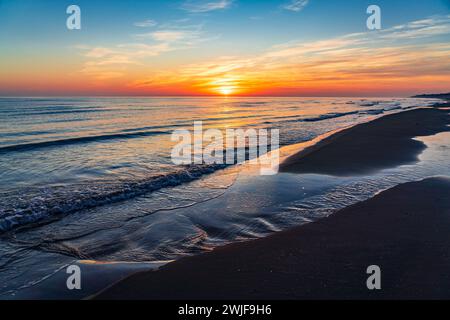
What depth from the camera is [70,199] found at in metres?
7.90

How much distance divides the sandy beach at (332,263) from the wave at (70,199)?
395 centimetres

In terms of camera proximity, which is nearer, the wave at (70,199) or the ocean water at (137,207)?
the ocean water at (137,207)

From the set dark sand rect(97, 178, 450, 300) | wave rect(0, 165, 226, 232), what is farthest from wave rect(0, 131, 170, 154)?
dark sand rect(97, 178, 450, 300)

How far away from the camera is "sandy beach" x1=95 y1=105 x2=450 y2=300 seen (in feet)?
12.4

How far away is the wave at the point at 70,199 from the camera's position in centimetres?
672

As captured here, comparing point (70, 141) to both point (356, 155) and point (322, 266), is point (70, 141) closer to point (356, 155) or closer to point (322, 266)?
point (356, 155)

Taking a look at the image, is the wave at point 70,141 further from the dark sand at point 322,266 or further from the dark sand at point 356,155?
the dark sand at point 322,266

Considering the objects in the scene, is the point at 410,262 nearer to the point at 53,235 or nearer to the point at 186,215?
the point at 186,215

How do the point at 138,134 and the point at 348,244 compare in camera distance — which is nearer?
the point at 348,244

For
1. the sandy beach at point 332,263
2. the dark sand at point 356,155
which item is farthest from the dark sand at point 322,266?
the dark sand at point 356,155

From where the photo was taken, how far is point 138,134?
75.9 feet
